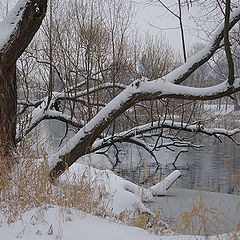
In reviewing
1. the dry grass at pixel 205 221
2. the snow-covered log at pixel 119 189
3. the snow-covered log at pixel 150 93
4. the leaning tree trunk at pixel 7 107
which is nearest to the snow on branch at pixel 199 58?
the snow-covered log at pixel 150 93

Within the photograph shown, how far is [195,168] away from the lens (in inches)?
419

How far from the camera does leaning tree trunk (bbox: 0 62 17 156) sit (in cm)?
434

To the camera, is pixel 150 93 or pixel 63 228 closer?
pixel 63 228

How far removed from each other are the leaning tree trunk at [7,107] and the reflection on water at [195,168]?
3.39 m

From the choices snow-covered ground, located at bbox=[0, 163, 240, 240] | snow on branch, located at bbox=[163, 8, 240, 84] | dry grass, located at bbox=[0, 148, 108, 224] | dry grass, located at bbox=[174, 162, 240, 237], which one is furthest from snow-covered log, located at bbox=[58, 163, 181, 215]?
snow on branch, located at bbox=[163, 8, 240, 84]

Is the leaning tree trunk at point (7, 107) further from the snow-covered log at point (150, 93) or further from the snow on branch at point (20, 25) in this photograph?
the snow-covered log at point (150, 93)

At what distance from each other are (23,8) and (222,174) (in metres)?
7.86

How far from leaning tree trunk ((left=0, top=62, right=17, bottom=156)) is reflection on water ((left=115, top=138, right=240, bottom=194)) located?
3391 millimetres

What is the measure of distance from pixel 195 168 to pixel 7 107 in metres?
7.57

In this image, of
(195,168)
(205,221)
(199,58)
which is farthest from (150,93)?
(195,168)

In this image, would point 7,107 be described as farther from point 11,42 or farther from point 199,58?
point 199,58

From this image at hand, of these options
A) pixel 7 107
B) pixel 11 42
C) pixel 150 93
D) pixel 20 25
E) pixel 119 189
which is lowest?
pixel 119 189

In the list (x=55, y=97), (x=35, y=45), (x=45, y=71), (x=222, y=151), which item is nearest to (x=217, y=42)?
(x=55, y=97)

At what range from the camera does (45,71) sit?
28.1 ft
